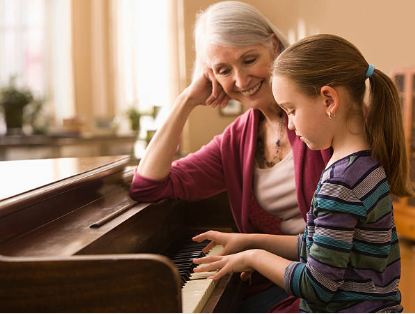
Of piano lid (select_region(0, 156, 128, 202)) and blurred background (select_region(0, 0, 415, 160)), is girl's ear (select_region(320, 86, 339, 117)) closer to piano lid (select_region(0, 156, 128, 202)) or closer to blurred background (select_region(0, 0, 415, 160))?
piano lid (select_region(0, 156, 128, 202))

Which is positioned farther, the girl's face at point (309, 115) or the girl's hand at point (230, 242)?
the girl's hand at point (230, 242)

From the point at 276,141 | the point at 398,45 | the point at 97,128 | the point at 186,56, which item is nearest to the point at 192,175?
the point at 276,141

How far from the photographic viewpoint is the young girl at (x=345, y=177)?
44.8 inches

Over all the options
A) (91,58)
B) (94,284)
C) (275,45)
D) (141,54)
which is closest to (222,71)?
(275,45)

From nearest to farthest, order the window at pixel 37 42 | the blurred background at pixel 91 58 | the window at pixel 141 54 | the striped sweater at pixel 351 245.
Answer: the striped sweater at pixel 351 245 → the blurred background at pixel 91 58 → the window at pixel 141 54 → the window at pixel 37 42

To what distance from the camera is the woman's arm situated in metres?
1.82

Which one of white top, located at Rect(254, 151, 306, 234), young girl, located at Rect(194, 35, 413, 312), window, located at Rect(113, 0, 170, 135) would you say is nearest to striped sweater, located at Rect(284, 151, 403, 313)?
young girl, located at Rect(194, 35, 413, 312)

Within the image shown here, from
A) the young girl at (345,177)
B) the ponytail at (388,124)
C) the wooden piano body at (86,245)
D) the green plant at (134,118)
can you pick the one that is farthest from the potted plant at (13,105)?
the ponytail at (388,124)

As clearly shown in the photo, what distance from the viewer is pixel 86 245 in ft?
3.62

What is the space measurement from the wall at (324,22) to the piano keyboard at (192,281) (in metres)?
1.13

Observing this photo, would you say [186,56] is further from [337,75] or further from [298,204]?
[337,75]

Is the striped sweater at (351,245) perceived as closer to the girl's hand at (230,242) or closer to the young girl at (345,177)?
the young girl at (345,177)

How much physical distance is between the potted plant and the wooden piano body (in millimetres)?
4844

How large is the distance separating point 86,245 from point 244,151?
883 mm
